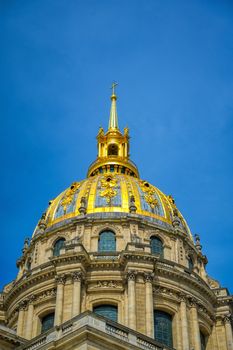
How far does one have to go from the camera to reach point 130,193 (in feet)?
193

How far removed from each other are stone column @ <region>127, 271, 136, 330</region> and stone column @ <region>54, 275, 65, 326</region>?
477 cm

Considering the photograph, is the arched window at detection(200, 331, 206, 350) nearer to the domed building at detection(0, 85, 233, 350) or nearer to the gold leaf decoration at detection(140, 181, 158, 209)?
Result: the domed building at detection(0, 85, 233, 350)

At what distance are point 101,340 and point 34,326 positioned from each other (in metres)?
21.4

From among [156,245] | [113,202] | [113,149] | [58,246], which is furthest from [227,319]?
[113,149]

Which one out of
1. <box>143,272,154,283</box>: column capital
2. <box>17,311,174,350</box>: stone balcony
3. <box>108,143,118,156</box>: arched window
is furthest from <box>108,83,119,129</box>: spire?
<box>17,311,174,350</box>: stone balcony

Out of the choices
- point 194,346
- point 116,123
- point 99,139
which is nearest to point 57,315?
point 194,346

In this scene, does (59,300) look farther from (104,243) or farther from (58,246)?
(58,246)

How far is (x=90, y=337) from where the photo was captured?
97.7 ft

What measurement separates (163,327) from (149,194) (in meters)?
13.7

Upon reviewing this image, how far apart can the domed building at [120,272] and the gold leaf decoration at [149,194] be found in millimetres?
95

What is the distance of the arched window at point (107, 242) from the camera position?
54.4 meters

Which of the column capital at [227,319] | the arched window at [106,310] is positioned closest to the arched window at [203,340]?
the column capital at [227,319]

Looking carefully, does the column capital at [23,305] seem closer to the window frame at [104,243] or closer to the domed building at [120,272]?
the domed building at [120,272]

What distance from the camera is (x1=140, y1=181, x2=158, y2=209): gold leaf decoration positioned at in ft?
194
